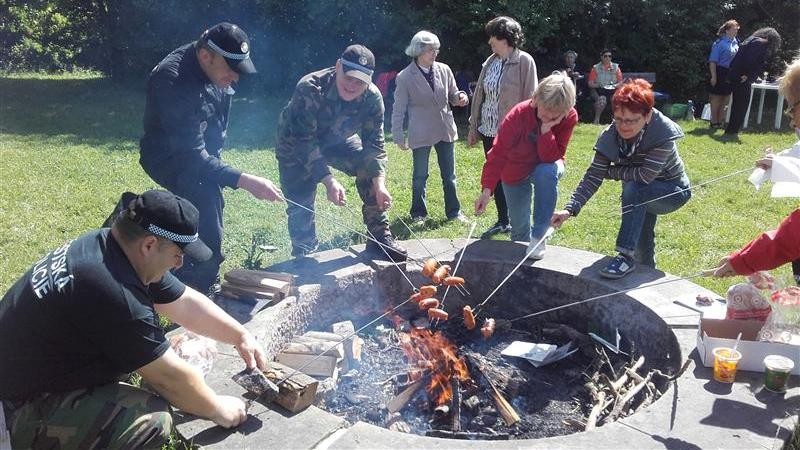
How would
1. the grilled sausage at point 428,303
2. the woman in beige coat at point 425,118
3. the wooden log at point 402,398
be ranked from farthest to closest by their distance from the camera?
the woman in beige coat at point 425,118, the grilled sausage at point 428,303, the wooden log at point 402,398

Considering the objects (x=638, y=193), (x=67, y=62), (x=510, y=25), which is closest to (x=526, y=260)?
(x=638, y=193)

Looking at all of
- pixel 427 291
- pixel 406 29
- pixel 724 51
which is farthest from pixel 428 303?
pixel 406 29

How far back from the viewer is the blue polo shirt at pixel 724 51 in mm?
11887

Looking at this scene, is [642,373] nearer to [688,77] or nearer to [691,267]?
[691,267]

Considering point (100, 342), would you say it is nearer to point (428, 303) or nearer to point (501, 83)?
point (428, 303)

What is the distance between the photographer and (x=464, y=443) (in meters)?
2.83

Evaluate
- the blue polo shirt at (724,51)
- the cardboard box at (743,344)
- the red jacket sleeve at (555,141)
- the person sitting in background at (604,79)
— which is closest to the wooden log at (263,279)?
the red jacket sleeve at (555,141)

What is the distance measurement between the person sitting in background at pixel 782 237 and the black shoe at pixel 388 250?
2070 mm

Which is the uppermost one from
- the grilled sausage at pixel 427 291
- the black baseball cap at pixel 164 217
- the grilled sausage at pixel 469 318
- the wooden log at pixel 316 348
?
the black baseball cap at pixel 164 217

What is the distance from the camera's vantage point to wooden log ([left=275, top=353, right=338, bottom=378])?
3.74 m

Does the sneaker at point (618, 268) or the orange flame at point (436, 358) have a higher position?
the sneaker at point (618, 268)

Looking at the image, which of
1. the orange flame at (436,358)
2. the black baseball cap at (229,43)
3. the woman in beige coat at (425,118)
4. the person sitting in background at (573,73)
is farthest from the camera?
the person sitting in background at (573,73)

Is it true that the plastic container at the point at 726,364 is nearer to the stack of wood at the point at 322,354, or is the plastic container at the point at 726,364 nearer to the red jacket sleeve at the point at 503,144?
the stack of wood at the point at 322,354

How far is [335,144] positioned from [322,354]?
201 centimetres
